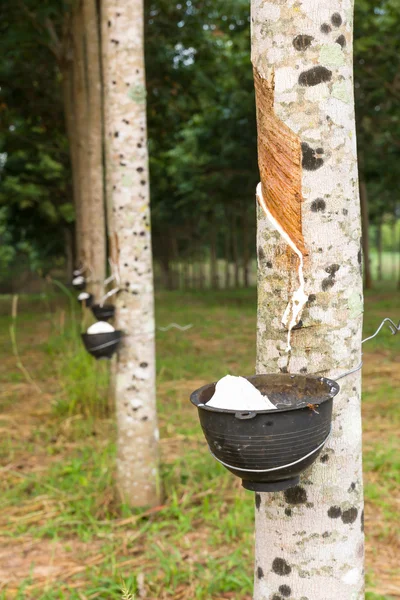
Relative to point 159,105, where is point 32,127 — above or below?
below

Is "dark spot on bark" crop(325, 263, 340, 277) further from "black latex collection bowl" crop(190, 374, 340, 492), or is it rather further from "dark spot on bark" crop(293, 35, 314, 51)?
"dark spot on bark" crop(293, 35, 314, 51)

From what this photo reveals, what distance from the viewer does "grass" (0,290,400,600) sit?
106 inches

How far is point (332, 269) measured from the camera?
142cm

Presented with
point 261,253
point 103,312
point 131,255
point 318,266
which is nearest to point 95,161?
point 103,312

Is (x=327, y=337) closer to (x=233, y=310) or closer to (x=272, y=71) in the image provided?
(x=272, y=71)

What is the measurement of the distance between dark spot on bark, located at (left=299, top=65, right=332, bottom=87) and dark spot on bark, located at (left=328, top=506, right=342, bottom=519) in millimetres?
952

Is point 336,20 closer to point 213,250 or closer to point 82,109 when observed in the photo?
point 82,109

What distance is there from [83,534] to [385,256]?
1982 inches

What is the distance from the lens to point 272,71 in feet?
4.72

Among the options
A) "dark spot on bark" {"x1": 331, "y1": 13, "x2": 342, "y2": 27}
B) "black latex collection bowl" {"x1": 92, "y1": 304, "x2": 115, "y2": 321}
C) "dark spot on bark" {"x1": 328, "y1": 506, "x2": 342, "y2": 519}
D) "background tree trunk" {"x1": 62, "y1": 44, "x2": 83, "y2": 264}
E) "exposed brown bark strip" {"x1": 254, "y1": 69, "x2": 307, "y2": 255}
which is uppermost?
"background tree trunk" {"x1": 62, "y1": 44, "x2": 83, "y2": 264}

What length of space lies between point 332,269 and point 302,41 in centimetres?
51

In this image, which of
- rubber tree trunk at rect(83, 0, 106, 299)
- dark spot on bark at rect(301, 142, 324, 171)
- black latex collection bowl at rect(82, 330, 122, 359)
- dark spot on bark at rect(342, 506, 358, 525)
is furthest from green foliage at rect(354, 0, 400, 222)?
dark spot on bark at rect(342, 506, 358, 525)

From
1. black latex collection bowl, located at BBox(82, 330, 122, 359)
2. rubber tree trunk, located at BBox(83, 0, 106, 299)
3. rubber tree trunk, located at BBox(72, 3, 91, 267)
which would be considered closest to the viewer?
black latex collection bowl, located at BBox(82, 330, 122, 359)

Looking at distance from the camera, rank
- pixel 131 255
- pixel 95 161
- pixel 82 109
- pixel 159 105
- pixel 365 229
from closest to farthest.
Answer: pixel 131 255
pixel 95 161
pixel 82 109
pixel 159 105
pixel 365 229
